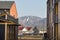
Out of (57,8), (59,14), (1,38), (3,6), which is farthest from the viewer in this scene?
(3,6)

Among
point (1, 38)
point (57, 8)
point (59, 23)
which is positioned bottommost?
point (1, 38)

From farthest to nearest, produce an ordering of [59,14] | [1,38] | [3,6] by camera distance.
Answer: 1. [3,6]
2. [1,38]
3. [59,14]

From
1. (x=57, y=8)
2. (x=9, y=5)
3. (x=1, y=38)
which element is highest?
(x=9, y=5)

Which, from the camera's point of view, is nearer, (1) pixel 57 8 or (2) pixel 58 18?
(2) pixel 58 18

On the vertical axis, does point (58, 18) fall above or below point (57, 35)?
above

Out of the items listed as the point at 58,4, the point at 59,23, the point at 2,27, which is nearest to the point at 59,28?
the point at 59,23

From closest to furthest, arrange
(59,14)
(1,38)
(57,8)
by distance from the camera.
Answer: (59,14) → (57,8) → (1,38)

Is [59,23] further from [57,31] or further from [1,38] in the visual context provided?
[1,38]

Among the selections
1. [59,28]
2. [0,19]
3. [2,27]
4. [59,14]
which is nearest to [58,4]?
[59,14]

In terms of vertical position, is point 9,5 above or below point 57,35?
above

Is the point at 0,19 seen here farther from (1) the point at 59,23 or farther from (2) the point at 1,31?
(2) the point at 1,31

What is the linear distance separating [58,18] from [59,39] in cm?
171

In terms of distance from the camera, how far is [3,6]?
45.6 meters

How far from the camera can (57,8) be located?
18.7 metres
